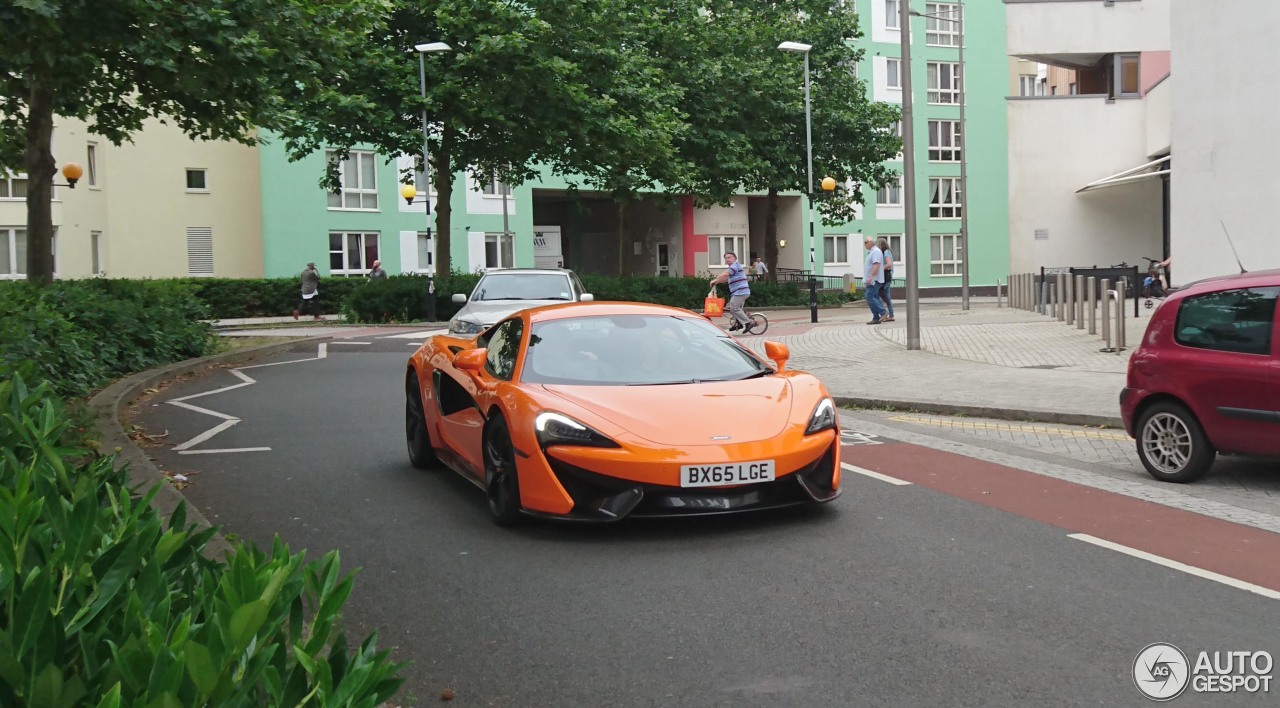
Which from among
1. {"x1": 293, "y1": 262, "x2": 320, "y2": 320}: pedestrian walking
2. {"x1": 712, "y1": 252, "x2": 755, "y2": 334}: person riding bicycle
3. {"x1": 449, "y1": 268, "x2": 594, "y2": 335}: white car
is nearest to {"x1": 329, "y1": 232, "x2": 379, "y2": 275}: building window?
{"x1": 293, "y1": 262, "x2": 320, "y2": 320}: pedestrian walking

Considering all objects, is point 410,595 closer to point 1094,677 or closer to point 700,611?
point 700,611

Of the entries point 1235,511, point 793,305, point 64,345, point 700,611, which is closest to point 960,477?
point 1235,511

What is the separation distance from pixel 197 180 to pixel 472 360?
45.4 metres

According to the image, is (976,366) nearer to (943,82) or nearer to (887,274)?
(887,274)

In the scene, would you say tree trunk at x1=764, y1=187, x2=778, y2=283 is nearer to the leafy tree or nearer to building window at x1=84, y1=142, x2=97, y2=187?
building window at x1=84, y1=142, x2=97, y2=187

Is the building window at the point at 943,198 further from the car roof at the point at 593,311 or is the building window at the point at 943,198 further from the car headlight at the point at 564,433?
the car headlight at the point at 564,433

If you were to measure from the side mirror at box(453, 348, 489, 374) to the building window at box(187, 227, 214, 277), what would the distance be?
4425 centimetres

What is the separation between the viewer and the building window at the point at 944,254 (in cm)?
6644

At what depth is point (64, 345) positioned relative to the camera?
1314cm

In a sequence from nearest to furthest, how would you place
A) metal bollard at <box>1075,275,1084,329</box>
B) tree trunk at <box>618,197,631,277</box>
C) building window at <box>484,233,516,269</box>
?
metal bollard at <box>1075,275,1084,329</box>, tree trunk at <box>618,197,631,277</box>, building window at <box>484,233,516,269</box>

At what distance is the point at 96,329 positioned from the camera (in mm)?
15773

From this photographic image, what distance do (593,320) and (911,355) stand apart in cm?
1214

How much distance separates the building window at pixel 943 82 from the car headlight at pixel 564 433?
62.7 m

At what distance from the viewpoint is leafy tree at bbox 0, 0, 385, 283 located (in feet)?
43.2
